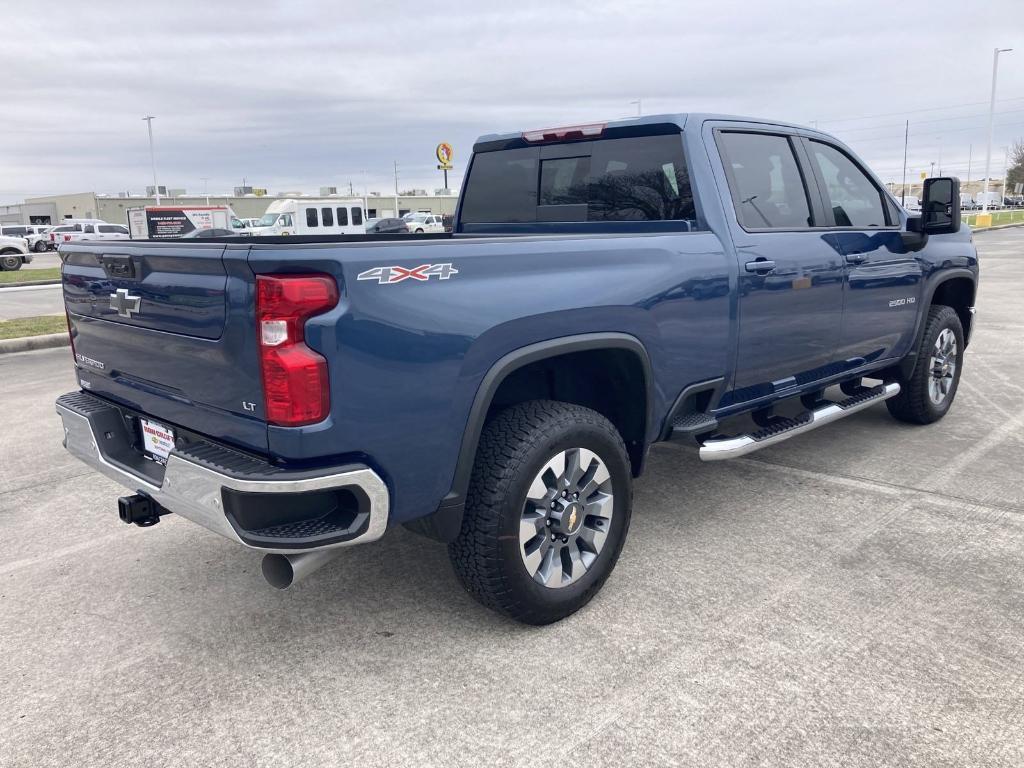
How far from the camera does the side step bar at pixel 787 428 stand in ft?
12.6

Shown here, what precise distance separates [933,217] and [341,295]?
405 centimetres

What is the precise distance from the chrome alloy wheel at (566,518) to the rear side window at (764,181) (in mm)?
1542

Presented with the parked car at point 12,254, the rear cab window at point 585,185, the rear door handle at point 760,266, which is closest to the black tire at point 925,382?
the rear door handle at point 760,266

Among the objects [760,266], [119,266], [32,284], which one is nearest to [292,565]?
[119,266]

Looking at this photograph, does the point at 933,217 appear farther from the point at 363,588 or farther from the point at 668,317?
the point at 363,588

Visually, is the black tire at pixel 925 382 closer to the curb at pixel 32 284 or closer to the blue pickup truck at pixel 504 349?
the blue pickup truck at pixel 504 349

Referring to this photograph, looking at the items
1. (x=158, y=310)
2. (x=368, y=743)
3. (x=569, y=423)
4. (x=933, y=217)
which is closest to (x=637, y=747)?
(x=368, y=743)

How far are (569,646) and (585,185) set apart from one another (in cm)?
237

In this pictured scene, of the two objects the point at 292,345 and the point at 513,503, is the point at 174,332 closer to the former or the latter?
the point at 292,345

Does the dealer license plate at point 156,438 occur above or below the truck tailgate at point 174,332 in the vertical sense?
below

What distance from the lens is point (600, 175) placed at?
4293mm

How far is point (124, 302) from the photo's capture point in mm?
3076

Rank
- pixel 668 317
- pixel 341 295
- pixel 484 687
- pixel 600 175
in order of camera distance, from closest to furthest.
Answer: pixel 341 295 < pixel 484 687 < pixel 668 317 < pixel 600 175

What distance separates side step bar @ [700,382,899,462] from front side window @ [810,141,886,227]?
104 centimetres
